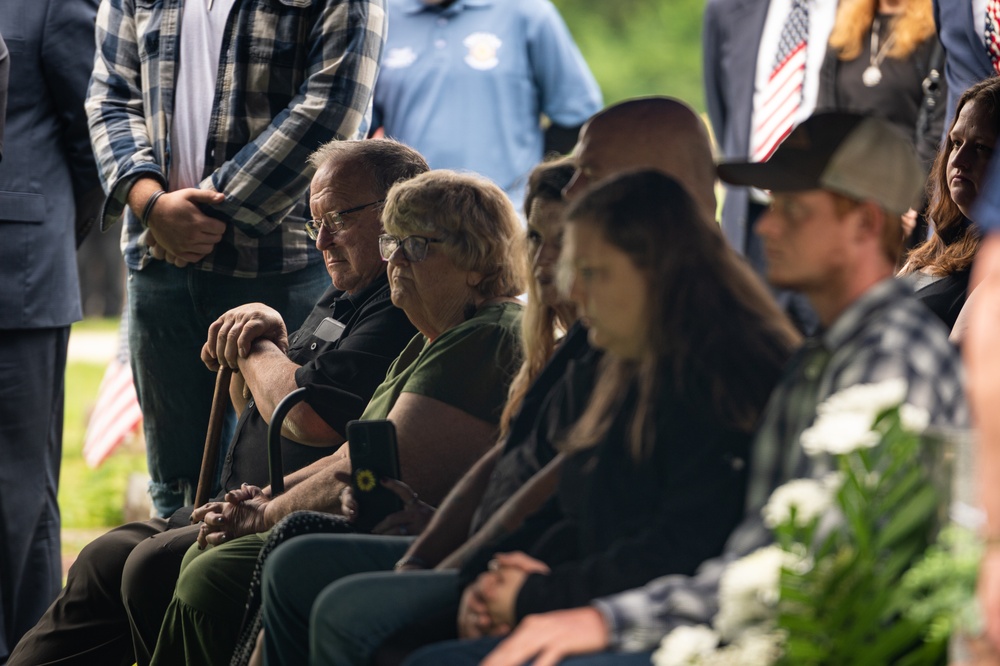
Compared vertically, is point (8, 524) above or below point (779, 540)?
below

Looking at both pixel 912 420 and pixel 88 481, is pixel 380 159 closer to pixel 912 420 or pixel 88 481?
pixel 912 420

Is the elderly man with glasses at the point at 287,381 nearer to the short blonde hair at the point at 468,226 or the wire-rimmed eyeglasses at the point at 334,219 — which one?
the wire-rimmed eyeglasses at the point at 334,219

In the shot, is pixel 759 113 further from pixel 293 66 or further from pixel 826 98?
pixel 293 66

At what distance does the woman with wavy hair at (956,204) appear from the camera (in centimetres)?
292

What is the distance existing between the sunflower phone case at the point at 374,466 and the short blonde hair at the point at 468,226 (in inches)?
13.6

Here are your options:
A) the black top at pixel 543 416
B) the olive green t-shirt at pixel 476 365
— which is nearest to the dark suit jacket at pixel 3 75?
the olive green t-shirt at pixel 476 365

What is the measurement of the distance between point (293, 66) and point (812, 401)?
2.00 m

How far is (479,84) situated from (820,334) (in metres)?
3.40

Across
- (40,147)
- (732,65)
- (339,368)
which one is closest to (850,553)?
(339,368)

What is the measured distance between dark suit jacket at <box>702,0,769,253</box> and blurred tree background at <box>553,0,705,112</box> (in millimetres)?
12532

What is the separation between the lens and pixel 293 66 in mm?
3410

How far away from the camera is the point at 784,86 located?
14.3ft

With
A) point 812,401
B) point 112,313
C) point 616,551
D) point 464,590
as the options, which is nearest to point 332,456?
point 464,590

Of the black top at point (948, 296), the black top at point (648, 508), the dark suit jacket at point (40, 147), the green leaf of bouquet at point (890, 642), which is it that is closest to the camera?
the green leaf of bouquet at point (890, 642)
